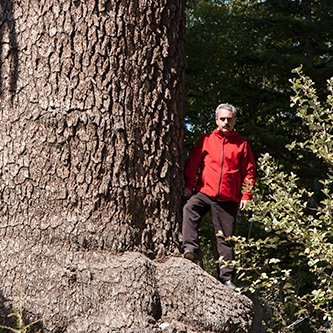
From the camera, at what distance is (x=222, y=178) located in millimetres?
5727

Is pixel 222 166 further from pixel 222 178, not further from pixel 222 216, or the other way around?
pixel 222 216

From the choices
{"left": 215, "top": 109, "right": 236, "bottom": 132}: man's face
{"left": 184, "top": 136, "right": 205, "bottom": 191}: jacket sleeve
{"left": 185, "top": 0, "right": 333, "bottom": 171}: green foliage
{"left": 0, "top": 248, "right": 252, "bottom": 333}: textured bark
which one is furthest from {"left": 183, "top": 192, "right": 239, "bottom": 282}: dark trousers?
{"left": 185, "top": 0, "right": 333, "bottom": 171}: green foliage

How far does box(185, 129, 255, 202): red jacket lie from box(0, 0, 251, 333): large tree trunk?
89 cm

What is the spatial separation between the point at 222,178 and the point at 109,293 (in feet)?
5.51

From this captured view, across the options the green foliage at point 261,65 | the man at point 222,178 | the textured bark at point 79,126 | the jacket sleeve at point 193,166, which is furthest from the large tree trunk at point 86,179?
the green foliage at point 261,65

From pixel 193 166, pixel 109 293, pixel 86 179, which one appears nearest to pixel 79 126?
pixel 86 179

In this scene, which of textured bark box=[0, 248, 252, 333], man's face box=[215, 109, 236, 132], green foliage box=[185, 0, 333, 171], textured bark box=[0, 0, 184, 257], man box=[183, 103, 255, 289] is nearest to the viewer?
textured bark box=[0, 248, 252, 333]

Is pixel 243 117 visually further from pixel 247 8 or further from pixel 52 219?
pixel 52 219

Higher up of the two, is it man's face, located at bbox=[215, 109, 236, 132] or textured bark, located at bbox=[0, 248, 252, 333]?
man's face, located at bbox=[215, 109, 236, 132]

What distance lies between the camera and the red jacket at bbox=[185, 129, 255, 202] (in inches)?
224

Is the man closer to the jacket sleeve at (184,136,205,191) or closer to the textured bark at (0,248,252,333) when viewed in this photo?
the jacket sleeve at (184,136,205,191)

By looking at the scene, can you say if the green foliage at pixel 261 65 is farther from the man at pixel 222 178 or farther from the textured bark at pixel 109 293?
the textured bark at pixel 109 293

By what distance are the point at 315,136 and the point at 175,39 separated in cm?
123

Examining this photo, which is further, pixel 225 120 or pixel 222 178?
pixel 225 120
